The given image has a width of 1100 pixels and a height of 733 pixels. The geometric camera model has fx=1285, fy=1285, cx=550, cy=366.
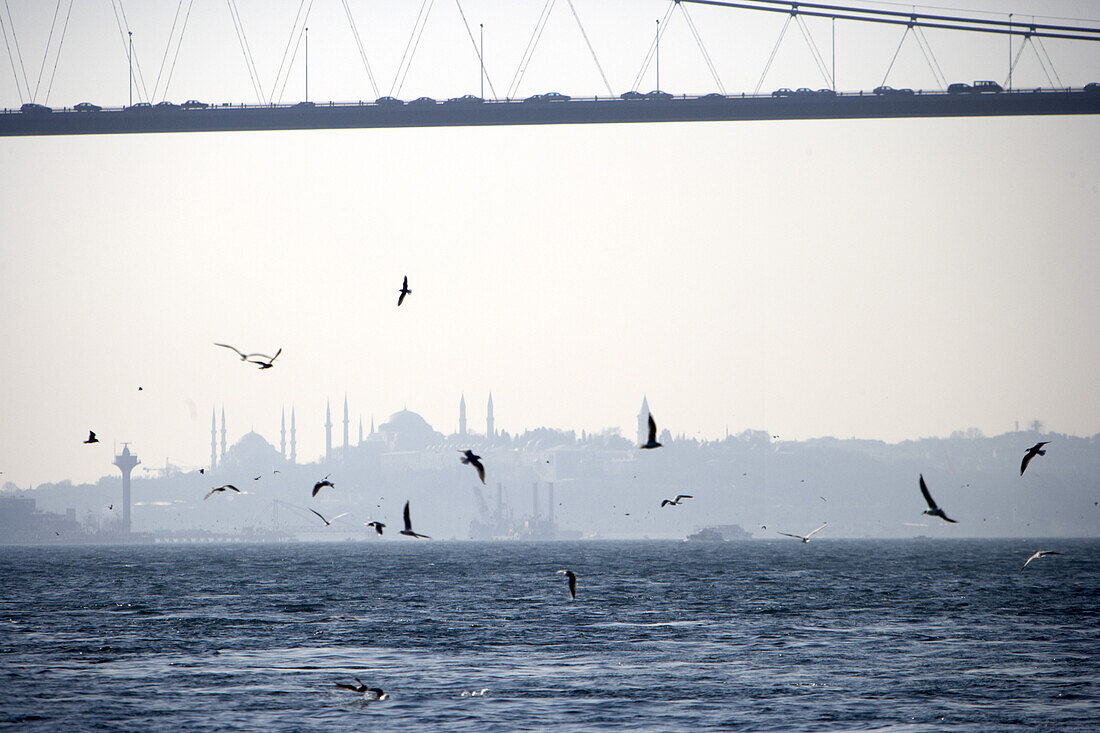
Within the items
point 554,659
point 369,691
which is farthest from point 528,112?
point 369,691

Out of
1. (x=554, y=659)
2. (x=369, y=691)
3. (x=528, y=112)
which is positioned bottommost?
(x=554, y=659)

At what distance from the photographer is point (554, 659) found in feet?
109

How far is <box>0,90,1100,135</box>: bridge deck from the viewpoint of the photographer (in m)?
63.2

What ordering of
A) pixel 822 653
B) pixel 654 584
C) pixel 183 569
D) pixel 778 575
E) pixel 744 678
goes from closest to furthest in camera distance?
pixel 744 678
pixel 822 653
pixel 654 584
pixel 778 575
pixel 183 569

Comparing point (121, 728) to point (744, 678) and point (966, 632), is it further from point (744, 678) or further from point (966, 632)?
point (966, 632)

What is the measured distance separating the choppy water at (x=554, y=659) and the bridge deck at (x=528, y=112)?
916 inches

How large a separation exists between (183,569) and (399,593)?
4151cm

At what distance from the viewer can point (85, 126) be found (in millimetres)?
64812

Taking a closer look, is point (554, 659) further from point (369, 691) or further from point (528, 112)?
point (528, 112)

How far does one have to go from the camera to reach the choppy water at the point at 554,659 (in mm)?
24953

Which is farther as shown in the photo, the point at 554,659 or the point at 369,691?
the point at 554,659

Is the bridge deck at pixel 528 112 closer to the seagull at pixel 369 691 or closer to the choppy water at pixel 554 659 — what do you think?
the choppy water at pixel 554 659

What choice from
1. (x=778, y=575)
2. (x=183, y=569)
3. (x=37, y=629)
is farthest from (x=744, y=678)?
(x=183, y=569)

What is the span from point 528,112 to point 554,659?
37.0 metres
